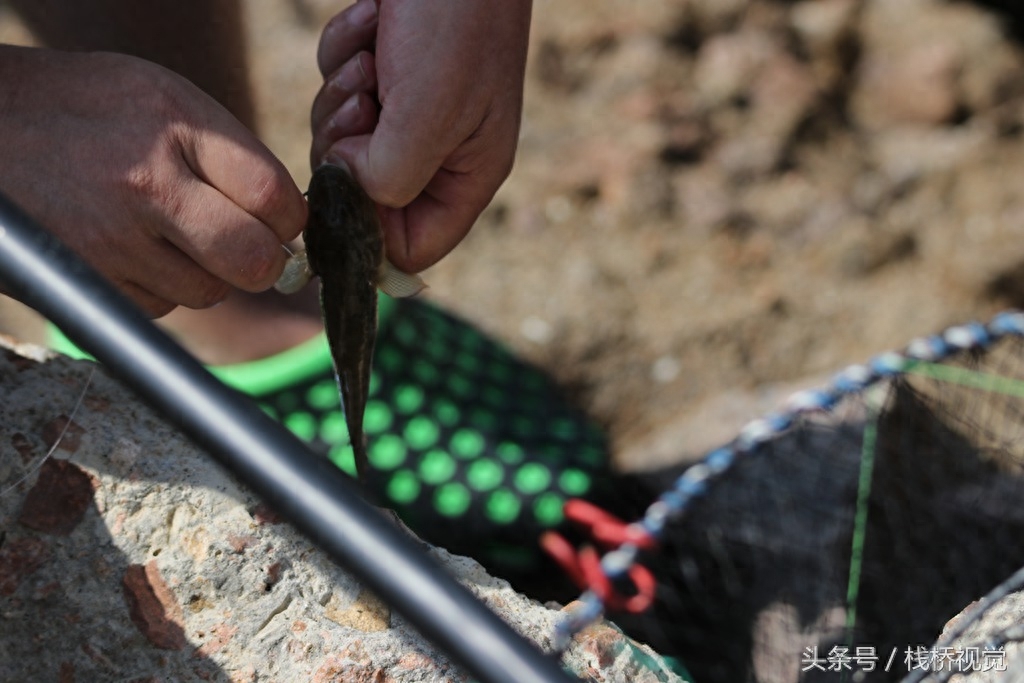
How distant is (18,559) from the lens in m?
1.29

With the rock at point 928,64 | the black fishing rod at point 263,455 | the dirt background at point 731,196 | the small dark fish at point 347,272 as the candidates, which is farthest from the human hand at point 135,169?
the rock at point 928,64

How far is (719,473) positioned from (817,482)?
24.8 inches

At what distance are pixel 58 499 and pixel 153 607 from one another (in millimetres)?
192

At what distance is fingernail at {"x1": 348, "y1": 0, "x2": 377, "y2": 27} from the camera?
1.73 meters

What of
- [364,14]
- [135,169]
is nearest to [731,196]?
[364,14]

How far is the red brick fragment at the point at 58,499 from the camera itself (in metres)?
1.32

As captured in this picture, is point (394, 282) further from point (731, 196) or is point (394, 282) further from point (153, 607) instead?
point (731, 196)

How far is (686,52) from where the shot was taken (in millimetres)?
3281

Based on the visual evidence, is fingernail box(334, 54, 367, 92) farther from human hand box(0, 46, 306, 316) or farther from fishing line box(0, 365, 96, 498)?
fishing line box(0, 365, 96, 498)

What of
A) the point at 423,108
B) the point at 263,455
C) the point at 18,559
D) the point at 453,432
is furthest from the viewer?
the point at 453,432

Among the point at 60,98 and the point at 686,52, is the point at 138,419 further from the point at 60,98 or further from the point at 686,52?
the point at 686,52

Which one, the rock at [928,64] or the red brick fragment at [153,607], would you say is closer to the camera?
the red brick fragment at [153,607]

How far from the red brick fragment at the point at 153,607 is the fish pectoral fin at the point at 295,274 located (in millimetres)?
479

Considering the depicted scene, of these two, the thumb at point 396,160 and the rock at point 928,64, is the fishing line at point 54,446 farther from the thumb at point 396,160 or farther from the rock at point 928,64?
the rock at point 928,64
